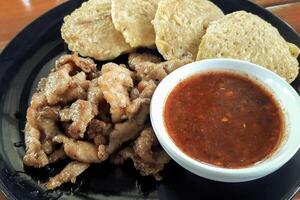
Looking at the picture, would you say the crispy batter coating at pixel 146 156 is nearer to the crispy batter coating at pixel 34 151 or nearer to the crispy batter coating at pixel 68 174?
the crispy batter coating at pixel 68 174

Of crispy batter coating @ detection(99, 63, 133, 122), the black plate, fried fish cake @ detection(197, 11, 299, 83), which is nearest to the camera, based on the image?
the black plate

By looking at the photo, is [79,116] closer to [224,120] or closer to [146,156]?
[146,156]

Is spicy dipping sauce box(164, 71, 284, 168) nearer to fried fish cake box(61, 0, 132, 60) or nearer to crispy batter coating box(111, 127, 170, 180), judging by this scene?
crispy batter coating box(111, 127, 170, 180)

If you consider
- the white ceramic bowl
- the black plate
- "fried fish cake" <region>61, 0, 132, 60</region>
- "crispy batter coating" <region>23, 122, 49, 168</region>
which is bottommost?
the black plate

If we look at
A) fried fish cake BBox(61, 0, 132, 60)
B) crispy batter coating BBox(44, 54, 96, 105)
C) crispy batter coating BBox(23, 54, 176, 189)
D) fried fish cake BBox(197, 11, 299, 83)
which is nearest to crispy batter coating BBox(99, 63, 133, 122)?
crispy batter coating BBox(23, 54, 176, 189)

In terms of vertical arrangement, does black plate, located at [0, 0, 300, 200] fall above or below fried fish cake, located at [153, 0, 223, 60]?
below

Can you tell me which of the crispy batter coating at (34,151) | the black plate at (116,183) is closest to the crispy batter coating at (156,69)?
the black plate at (116,183)

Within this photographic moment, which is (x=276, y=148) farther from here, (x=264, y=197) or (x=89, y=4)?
(x=89, y=4)
